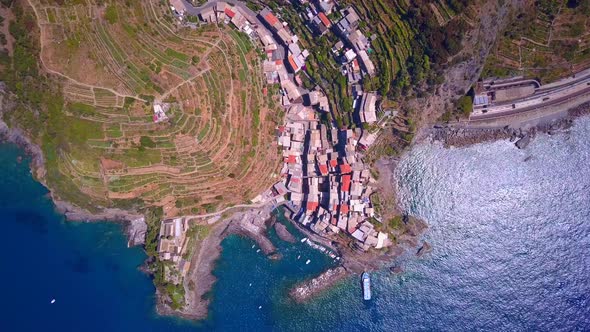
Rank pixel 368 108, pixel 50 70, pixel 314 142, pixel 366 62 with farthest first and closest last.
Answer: pixel 314 142, pixel 368 108, pixel 366 62, pixel 50 70

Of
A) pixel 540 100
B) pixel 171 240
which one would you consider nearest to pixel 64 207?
pixel 171 240

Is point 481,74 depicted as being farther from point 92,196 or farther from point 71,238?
point 71,238

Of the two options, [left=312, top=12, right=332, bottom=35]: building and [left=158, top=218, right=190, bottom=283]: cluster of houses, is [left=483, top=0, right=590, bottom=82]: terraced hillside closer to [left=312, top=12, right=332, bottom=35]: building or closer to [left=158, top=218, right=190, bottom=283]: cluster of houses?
[left=312, top=12, right=332, bottom=35]: building

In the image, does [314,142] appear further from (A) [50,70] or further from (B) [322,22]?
(A) [50,70]

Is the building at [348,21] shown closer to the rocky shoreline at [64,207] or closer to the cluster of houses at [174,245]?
the cluster of houses at [174,245]

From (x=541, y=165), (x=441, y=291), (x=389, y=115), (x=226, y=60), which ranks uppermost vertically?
(x=226, y=60)

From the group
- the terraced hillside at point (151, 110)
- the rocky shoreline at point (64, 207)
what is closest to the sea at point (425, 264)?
the rocky shoreline at point (64, 207)

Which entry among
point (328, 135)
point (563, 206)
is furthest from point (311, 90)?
point (563, 206)
